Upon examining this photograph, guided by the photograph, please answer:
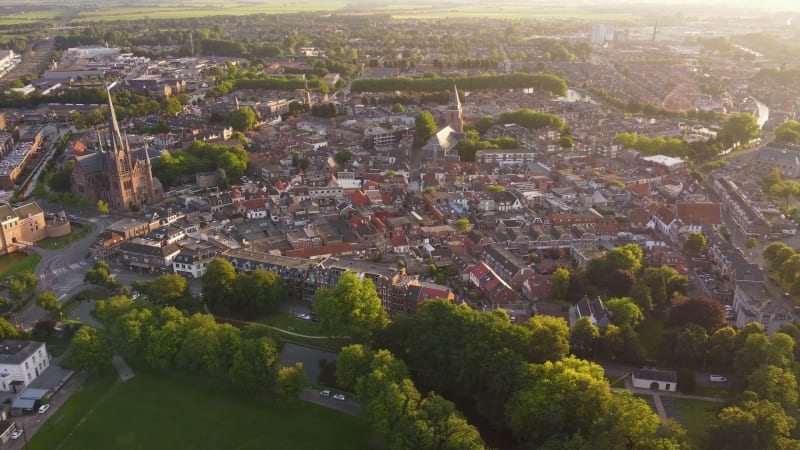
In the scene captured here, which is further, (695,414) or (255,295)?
(255,295)

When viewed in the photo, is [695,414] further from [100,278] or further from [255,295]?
[100,278]

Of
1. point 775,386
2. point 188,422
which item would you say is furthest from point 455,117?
point 188,422

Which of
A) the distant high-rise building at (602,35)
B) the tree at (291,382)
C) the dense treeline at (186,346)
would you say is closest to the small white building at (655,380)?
the tree at (291,382)

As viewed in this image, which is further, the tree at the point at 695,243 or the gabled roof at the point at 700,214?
the gabled roof at the point at 700,214

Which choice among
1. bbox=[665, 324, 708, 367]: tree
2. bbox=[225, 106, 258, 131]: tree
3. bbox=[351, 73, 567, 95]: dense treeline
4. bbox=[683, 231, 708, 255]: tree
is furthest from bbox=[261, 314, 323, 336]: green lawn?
bbox=[351, 73, 567, 95]: dense treeline

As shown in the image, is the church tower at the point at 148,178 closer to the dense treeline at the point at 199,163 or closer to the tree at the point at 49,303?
the dense treeline at the point at 199,163

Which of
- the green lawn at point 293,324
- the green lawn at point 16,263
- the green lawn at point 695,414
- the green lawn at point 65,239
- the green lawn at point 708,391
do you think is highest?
the green lawn at point 65,239

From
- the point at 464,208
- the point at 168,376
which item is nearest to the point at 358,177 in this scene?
the point at 464,208
